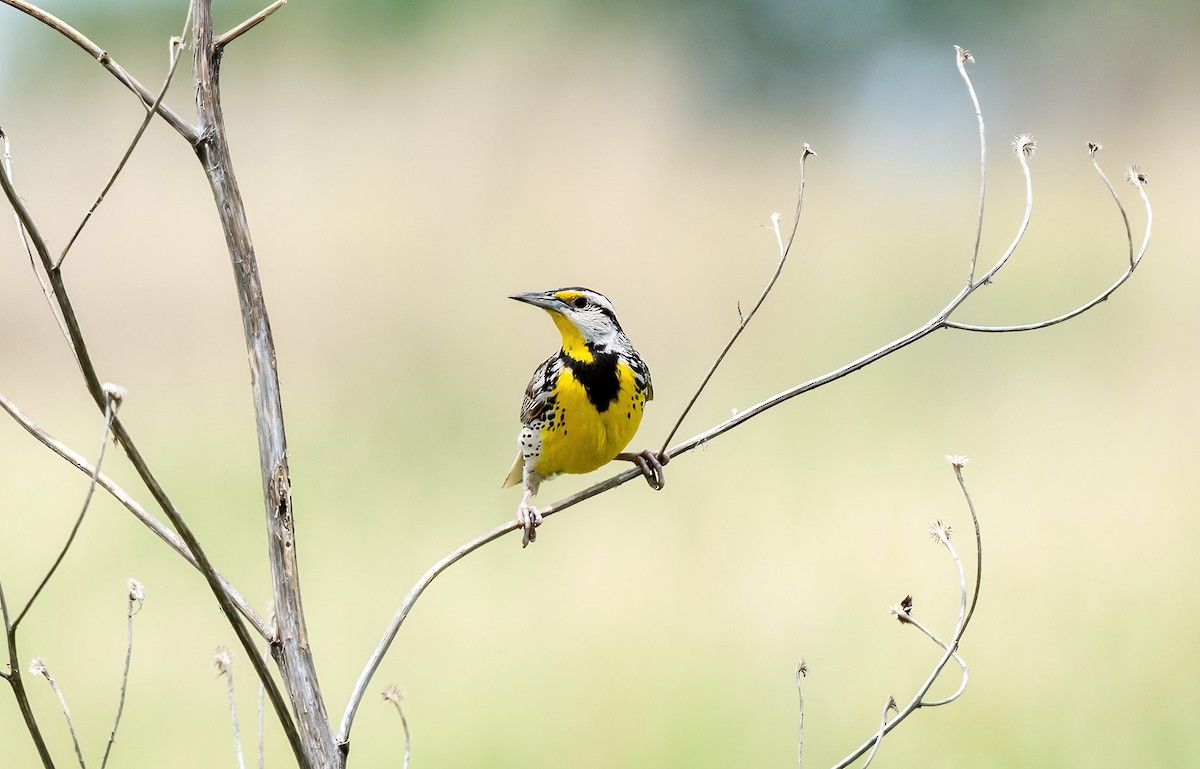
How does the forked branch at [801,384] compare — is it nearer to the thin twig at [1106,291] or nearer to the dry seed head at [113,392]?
the thin twig at [1106,291]

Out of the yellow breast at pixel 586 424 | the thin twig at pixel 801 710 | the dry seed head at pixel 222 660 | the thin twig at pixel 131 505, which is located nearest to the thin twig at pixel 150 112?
the thin twig at pixel 131 505

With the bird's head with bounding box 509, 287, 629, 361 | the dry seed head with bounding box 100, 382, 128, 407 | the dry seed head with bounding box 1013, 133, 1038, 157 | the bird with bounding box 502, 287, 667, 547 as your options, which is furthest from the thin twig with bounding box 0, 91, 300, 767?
the bird's head with bounding box 509, 287, 629, 361

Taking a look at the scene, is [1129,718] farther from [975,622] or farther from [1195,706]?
[975,622]

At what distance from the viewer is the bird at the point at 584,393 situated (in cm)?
184

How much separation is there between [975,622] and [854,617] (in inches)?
13.0

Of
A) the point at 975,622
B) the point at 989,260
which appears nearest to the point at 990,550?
the point at 975,622

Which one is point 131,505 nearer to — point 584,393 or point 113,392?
point 113,392

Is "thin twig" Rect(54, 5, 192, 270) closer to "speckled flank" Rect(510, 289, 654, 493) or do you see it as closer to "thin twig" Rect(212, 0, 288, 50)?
"thin twig" Rect(212, 0, 288, 50)

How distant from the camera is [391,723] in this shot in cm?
322

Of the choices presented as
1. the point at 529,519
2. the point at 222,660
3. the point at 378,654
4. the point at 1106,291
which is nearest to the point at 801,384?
the point at 1106,291

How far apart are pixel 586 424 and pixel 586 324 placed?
0.16m

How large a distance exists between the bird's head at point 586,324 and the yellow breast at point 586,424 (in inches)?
1.6

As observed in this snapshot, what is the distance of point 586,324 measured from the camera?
189cm

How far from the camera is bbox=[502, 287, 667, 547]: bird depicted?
72.6 inches
